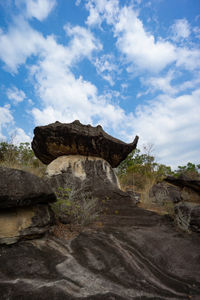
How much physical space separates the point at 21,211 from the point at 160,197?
24.3 feet

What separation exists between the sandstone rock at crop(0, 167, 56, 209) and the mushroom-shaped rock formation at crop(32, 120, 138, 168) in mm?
3771

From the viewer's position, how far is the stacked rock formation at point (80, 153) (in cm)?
678

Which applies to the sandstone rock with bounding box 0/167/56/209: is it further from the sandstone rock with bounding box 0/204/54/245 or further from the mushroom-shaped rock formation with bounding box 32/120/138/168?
the mushroom-shaped rock formation with bounding box 32/120/138/168

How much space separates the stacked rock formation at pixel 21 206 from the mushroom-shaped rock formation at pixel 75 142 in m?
3.76

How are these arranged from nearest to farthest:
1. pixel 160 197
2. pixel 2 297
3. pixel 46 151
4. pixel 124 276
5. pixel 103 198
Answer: pixel 2 297
pixel 124 276
pixel 103 198
pixel 46 151
pixel 160 197

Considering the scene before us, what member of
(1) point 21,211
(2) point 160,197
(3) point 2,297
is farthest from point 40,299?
(2) point 160,197

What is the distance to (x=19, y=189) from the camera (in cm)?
297

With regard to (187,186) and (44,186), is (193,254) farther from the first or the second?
(187,186)

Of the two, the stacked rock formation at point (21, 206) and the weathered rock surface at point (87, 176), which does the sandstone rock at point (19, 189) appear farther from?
the weathered rock surface at point (87, 176)

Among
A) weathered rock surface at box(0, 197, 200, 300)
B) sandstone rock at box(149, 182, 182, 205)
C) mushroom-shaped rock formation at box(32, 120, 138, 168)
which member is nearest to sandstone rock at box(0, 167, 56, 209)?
weathered rock surface at box(0, 197, 200, 300)

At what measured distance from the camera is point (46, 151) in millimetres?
7812

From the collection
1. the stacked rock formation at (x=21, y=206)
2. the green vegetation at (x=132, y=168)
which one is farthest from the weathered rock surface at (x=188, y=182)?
the stacked rock formation at (x=21, y=206)

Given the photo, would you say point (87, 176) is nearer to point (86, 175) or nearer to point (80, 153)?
point (86, 175)

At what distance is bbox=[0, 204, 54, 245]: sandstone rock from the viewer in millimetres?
2891
